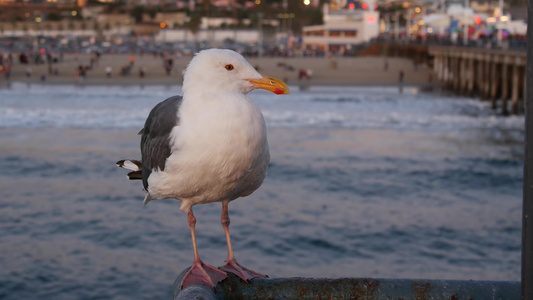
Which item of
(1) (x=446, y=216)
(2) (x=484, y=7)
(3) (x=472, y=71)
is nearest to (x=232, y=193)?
(1) (x=446, y=216)

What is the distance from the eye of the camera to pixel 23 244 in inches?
463

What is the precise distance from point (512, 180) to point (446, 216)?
4436 mm

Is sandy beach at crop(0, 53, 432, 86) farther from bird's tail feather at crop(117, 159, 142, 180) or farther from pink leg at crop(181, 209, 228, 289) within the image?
pink leg at crop(181, 209, 228, 289)

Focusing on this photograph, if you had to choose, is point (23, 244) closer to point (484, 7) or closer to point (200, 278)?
point (200, 278)

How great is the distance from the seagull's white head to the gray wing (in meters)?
0.13

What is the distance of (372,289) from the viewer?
120 inches

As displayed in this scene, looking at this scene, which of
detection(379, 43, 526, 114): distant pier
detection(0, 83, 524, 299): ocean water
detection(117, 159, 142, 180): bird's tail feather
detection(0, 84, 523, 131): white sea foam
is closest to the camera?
detection(117, 159, 142, 180): bird's tail feather

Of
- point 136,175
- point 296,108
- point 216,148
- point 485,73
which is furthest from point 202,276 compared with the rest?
point 485,73

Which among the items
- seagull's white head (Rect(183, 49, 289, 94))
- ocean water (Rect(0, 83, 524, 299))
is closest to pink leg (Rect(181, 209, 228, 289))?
seagull's white head (Rect(183, 49, 289, 94))

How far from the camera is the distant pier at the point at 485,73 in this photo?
31.9 metres

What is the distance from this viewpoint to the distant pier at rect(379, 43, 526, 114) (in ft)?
105

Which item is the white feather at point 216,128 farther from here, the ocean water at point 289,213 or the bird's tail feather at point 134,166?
the ocean water at point 289,213

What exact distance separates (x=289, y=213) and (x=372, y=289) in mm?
10667

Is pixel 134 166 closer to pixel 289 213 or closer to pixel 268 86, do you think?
pixel 268 86
